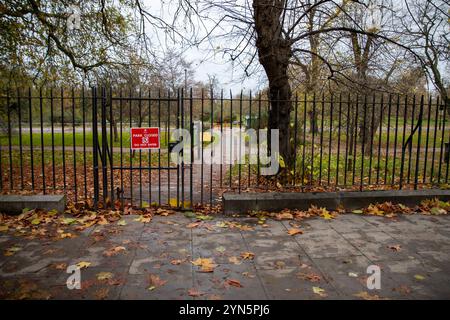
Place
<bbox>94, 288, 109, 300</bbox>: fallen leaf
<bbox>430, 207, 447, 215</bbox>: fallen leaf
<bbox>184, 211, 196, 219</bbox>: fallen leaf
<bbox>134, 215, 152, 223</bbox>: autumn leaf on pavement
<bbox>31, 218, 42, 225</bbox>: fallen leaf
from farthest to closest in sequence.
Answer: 1. <bbox>430, 207, 447, 215</bbox>: fallen leaf
2. <bbox>184, 211, 196, 219</bbox>: fallen leaf
3. <bbox>134, 215, 152, 223</bbox>: autumn leaf on pavement
4. <bbox>31, 218, 42, 225</bbox>: fallen leaf
5. <bbox>94, 288, 109, 300</bbox>: fallen leaf

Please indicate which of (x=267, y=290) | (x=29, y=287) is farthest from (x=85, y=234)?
(x=267, y=290)

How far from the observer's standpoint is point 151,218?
5.86 m

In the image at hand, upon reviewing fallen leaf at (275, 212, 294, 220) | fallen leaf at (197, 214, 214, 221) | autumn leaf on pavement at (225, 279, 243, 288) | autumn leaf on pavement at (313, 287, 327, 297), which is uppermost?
fallen leaf at (275, 212, 294, 220)

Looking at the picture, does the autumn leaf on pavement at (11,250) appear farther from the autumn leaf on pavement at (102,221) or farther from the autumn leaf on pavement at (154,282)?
the autumn leaf on pavement at (154,282)

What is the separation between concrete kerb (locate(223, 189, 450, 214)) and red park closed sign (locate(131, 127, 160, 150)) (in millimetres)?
1520

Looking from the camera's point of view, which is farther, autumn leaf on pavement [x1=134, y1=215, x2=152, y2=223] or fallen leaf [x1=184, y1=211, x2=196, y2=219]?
fallen leaf [x1=184, y1=211, x2=196, y2=219]

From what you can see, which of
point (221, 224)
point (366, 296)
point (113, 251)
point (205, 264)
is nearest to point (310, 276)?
point (366, 296)

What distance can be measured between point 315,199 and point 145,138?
3112mm

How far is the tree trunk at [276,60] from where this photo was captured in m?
7.04

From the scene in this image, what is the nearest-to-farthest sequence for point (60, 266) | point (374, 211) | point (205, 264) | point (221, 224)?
point (60, 266), point (205, 264), point (221, 224), point (374, 211)

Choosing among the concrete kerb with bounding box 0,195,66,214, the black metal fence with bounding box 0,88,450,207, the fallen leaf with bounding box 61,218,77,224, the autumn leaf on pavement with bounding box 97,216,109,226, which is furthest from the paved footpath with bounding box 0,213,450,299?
the black metal fence with bounding box 0,88,450,207

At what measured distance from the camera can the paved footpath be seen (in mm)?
3455

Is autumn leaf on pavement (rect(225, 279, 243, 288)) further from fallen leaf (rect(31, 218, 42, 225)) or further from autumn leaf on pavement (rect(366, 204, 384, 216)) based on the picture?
autumn leaf on pavement (rect(366, 204, 384, 216))

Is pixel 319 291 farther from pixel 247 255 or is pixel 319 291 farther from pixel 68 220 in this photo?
pixel 68 220
